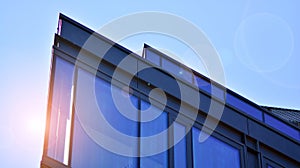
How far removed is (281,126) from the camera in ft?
40.8

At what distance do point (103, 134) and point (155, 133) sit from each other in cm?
107

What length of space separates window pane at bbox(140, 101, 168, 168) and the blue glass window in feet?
9.85

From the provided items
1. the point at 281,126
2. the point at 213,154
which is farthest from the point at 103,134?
the point at 281,126

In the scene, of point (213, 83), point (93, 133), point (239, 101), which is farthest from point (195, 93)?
point (93, 133)

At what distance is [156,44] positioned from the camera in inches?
439

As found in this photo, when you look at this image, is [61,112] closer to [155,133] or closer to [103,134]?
[103,134]

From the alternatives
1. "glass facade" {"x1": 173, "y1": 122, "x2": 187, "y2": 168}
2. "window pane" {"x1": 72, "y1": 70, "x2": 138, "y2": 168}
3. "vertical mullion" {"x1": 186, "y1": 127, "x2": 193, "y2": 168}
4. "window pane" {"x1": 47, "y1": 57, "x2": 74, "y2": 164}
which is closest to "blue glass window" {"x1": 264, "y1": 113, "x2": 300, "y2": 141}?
"vertical mullion" {"x1": 186, "y1": 127, "x2": 193, "y2": 168}

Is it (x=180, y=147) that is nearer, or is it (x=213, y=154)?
(x=180, y=147)

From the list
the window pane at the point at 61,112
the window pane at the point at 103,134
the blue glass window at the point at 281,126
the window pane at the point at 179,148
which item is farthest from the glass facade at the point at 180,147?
the blue glass window at the point at 281,126

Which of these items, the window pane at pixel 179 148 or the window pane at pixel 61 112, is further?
the window pane at pixel 179 148

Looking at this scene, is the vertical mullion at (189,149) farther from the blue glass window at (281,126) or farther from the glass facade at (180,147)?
the blue glass window at (281,126)

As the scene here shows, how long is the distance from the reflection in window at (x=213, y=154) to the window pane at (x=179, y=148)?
0.77 feet

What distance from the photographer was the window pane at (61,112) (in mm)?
8367

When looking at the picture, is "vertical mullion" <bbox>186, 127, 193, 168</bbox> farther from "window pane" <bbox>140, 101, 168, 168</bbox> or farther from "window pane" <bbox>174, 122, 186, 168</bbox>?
"window pane" <bbox>140, 101, 168, 168</bbox>
